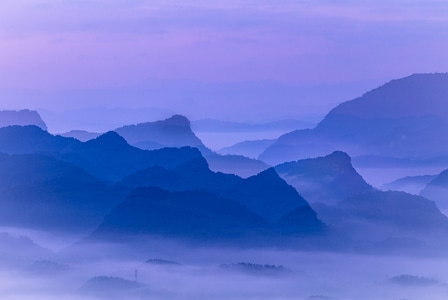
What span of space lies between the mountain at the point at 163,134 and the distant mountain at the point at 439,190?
1692mm

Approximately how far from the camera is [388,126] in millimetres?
8844

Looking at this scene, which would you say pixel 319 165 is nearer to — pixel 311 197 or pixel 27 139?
pixel 311 197

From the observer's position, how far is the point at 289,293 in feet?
27.3

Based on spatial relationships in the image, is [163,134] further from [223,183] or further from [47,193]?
[47,193]

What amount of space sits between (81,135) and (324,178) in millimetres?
1859

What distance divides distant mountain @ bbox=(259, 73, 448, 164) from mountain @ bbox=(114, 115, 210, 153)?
0.57 meters

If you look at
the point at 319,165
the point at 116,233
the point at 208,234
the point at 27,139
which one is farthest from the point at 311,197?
the point at 27,139

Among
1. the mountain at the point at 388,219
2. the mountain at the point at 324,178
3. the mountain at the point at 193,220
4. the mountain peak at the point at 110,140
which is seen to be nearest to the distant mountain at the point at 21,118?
the mountain peak at the point at 110,140

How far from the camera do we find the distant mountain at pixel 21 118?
865 centimetres

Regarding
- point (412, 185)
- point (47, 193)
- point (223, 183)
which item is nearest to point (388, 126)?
point (412, 185)

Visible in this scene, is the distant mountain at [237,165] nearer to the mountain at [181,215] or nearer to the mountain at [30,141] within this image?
the mountain at [181,215]

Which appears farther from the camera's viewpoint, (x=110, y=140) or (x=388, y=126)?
(x=388, y=126)

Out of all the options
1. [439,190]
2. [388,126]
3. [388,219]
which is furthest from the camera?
[388,126]

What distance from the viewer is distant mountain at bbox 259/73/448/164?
28.7 feet
